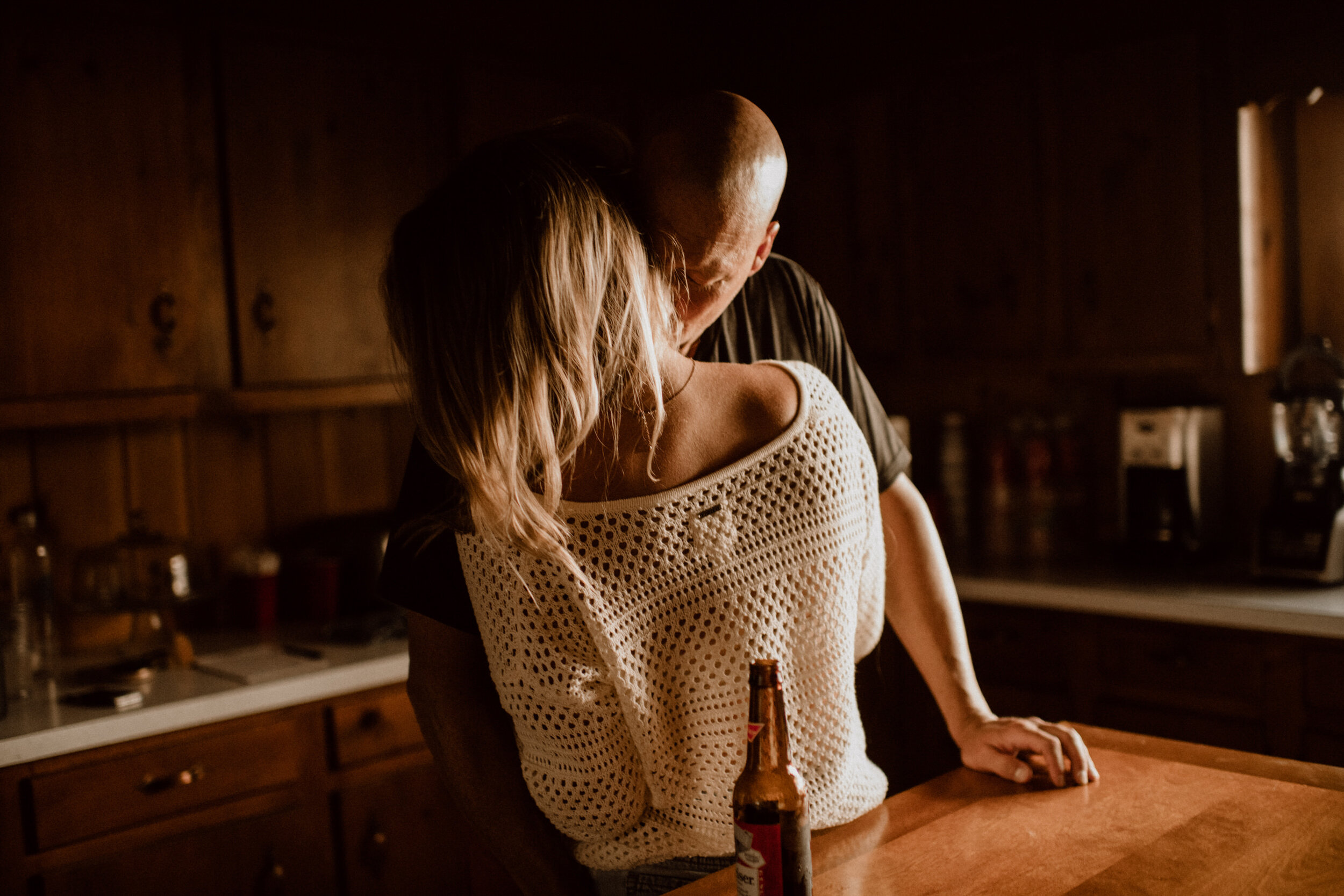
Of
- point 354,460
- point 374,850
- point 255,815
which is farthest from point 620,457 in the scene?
point 354,460

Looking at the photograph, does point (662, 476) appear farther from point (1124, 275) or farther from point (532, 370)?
point (1124, 275)

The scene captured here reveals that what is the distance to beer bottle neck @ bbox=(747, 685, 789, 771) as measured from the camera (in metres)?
0.75

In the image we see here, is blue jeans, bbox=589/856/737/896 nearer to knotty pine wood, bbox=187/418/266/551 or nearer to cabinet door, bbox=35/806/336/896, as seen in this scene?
cabinet door, bbox=35/806/336/896

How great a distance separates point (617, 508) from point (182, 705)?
147 centimetres

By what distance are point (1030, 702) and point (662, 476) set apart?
207 cm

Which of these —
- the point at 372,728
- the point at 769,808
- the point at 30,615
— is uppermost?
the point at 769,808

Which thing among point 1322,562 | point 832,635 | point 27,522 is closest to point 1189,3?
point 1322,562

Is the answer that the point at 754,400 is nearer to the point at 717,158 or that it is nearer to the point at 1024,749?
the point at 717,158

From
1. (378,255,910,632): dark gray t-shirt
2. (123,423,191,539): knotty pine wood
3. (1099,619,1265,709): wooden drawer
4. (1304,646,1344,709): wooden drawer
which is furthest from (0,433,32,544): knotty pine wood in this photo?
(1304,646,1344,709): wooden drawer

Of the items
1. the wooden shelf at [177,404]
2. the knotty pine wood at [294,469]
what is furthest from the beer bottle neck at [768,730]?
the knotty pine wood at [294,469]

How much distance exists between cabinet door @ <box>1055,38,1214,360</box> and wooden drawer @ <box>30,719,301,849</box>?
6.84ft

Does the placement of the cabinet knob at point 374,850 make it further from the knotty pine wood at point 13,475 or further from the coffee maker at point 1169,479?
the coffee maker at point 1169,479

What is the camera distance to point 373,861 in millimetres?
2293

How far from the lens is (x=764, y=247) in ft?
3.11
